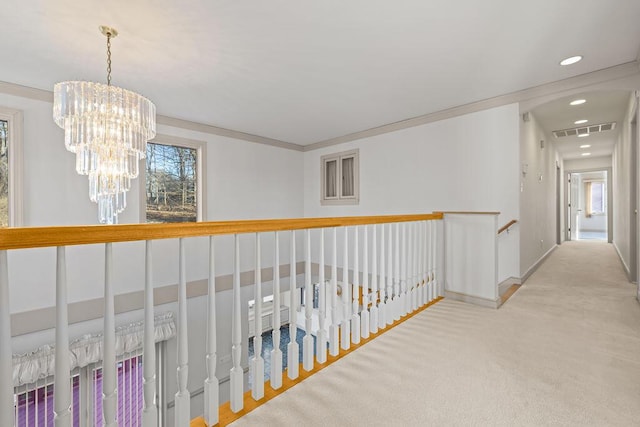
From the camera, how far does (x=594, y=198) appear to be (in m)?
10.8

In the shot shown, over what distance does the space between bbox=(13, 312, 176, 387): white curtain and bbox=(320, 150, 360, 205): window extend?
11.5 ft

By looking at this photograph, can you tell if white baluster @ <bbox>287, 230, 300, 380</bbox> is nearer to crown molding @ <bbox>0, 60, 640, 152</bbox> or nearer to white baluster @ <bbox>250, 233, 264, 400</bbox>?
white baluster @ <bbox>250, 233, 264, 400</bbox>

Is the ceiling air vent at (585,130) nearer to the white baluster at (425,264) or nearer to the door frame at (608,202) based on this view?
the door frame at (608,202)

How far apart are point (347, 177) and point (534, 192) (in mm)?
3027

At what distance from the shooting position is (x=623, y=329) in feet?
7.91

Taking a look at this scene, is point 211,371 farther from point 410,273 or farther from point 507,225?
point 507,225

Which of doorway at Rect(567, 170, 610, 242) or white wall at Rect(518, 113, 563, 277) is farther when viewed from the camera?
doorway at Rect(567, 170, 610, 242)

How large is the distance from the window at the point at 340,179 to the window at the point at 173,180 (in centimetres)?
239

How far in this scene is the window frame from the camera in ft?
10.8

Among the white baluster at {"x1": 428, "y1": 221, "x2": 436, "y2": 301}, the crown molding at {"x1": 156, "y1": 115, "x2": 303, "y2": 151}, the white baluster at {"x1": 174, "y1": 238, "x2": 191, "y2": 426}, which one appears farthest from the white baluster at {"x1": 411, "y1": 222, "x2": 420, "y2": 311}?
the crown molding at {"x1": 156, "y1": 115, "x2": 303, "y2": 151}

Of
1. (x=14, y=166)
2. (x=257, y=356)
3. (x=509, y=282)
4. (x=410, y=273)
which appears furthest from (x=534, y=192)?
(x=14, y=166)

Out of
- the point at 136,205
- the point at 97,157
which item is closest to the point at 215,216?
the point at 136,205

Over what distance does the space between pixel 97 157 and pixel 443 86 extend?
3566 millimetres

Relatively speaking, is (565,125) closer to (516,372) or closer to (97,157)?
(516,372)
